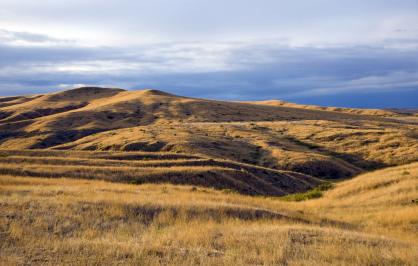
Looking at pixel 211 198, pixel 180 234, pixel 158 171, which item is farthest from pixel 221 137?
pixel 180 234

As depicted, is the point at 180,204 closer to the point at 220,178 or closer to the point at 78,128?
the point at 220,178

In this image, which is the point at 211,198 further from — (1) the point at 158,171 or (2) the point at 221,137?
(2) the point at 221,137

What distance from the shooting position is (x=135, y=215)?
1666 centimetres

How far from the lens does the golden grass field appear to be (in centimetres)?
1160

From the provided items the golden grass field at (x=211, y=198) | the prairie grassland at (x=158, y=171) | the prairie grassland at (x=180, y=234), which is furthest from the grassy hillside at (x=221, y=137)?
the prairie grassland at (x=180, y=234)

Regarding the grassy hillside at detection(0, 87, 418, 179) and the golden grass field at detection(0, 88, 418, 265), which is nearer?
the golden grass field at detection(0, 88, 418, 265)

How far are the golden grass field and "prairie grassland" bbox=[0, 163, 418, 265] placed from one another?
0.16 feet

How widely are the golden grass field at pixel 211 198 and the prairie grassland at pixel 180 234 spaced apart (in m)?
0.05

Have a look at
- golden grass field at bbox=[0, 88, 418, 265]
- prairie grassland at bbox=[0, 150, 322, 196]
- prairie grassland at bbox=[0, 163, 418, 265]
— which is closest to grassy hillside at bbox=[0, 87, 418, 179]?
golden grass field at bbox=[0, 88, 418, 265]

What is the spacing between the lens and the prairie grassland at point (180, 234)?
35.9 ft

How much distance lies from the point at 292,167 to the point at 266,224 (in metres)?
36.3

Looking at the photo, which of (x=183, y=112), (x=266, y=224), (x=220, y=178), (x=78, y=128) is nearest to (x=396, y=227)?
(x=266, y=224)

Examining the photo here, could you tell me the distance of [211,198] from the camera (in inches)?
938

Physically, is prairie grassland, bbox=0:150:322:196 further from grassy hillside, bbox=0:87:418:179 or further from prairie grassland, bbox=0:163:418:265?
prairie grassland, bbox=0:163:418:265
